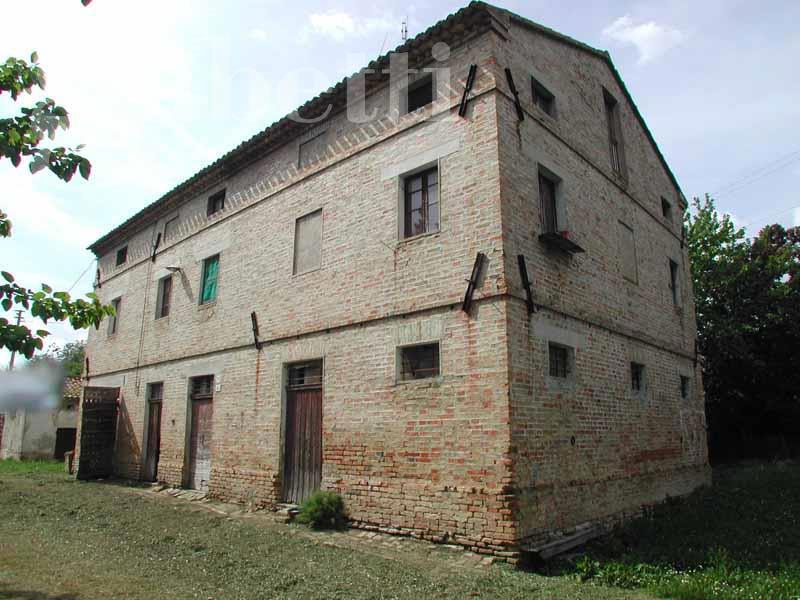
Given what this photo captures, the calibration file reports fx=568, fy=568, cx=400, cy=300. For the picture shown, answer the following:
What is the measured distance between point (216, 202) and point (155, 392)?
16.9ft

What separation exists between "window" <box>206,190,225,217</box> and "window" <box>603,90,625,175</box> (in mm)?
9031

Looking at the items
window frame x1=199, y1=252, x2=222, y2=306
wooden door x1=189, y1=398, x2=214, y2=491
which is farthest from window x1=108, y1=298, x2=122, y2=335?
wooden door x1=189, y1=398, x2=214, y2=491

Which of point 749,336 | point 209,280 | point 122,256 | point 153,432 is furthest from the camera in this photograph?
point 749,336

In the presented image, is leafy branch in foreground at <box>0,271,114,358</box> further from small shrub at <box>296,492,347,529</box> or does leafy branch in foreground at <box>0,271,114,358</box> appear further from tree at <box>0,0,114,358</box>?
small shrub at <box>296,492,347,529</box>

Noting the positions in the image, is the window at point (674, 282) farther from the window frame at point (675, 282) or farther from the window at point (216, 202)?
the window at point (216, 202)

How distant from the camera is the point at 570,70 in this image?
10891 mm

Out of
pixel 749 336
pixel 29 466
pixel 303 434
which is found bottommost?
pixel 29 466

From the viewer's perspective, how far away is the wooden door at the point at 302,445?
966 cm

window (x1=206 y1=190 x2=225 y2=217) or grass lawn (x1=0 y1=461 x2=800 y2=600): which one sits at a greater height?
window (x1=206 y1=190 x2=225 y2=217)

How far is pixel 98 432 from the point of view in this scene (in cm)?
1565

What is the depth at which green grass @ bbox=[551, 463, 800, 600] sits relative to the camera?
5977mm

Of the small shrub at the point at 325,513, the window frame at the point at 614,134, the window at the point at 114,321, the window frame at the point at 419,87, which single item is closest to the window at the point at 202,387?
the small shrub at the point at 325,513

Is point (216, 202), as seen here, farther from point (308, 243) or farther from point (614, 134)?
point (614, 134)

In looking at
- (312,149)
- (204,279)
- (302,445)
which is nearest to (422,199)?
(312,149)
